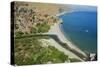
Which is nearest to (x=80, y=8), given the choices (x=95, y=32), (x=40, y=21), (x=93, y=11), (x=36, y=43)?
(x=93, y=11)

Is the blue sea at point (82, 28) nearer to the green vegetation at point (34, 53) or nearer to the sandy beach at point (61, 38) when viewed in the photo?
the sandy beach at point (61, 38)

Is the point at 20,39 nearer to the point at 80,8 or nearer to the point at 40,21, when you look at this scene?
the point at 40,21

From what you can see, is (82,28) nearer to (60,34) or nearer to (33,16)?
(60,34)

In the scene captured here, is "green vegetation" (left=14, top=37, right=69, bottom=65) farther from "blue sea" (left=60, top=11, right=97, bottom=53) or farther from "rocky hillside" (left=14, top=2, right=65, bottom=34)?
"blue sea" (left=60, top=11, right=97, bottom=53)

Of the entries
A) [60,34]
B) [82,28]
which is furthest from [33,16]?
[82,28]
